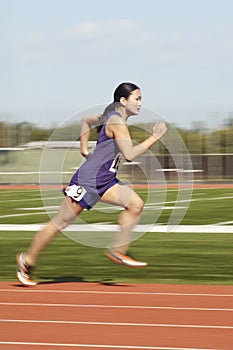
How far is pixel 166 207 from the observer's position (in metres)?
26.2

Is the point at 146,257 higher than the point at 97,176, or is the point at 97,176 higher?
the point at 97,176

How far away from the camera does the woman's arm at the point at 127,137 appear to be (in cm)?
948

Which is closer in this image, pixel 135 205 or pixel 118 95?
pixel 135 205

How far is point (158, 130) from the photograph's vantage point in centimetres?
946

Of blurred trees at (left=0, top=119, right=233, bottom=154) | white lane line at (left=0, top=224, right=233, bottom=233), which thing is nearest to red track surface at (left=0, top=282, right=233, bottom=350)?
white lane line at (left=0, top=224, right=233, bottom=233)

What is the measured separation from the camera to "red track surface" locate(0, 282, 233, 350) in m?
7.16

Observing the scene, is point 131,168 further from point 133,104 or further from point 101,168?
point 101,168

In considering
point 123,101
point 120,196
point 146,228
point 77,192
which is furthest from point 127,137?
Result: point 146,228

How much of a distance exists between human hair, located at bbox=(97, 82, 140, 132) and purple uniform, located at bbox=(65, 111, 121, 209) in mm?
199

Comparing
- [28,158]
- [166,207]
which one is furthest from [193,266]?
[28,158]

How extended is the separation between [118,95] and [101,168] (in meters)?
0.76

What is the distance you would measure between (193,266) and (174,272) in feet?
2.44

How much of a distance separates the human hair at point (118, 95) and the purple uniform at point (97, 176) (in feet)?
0.65

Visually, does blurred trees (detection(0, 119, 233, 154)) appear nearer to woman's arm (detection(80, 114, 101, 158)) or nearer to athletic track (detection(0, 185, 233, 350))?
woman's arm (detection(80, 114, 101, 158))
